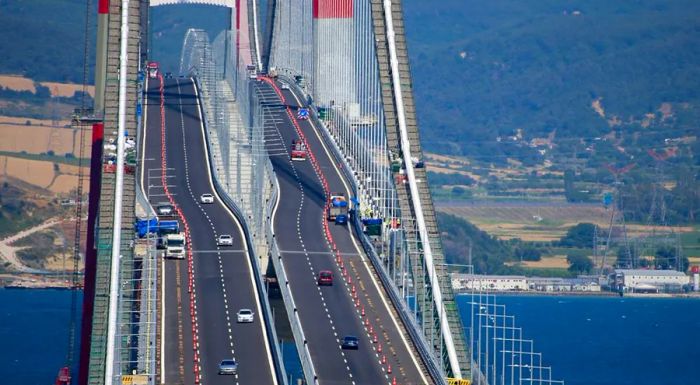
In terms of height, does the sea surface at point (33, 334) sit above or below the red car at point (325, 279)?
below

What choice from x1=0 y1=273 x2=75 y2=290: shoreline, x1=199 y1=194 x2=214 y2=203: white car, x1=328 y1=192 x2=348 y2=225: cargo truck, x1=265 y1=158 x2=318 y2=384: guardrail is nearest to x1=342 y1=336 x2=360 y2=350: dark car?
x1=265 y1=158 x2=318 y2=384: guardrail

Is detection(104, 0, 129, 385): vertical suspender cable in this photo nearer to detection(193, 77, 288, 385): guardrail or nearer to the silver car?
the silver car

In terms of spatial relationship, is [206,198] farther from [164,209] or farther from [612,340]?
[612,340]

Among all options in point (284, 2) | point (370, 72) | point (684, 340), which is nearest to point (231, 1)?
point (284, 2)

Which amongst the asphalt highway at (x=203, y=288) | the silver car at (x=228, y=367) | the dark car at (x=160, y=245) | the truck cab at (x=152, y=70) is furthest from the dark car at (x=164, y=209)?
the truck cab at (x=152, y=70)

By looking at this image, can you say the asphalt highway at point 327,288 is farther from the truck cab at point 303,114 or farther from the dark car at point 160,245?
the truck cab at point 303,114

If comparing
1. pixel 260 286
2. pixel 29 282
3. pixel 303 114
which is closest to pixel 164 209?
pixel 260 286

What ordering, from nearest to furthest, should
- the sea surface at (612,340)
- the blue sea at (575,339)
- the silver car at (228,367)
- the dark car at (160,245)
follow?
the silver car at (228,367), the dark car at (160,245), the blue sea at (575,339), the sea surface at (612,340)
